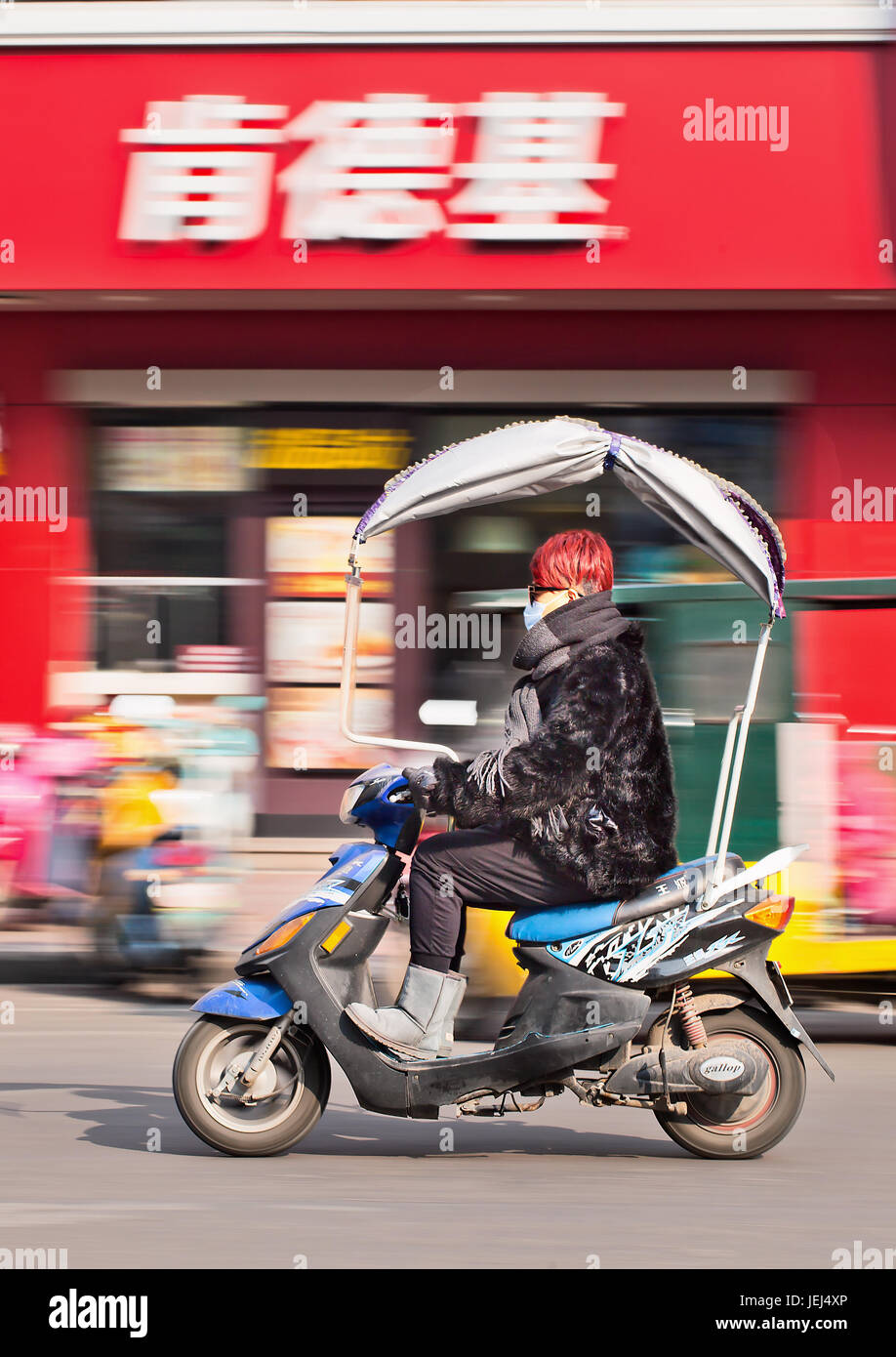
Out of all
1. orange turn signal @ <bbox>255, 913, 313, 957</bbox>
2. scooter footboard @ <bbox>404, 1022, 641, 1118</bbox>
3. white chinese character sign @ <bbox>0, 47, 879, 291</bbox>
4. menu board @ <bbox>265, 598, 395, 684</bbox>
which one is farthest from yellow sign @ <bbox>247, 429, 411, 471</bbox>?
scooter footboard @ <bbox>404, 1022, 641, 1118</bbox>

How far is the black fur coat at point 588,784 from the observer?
4926mm

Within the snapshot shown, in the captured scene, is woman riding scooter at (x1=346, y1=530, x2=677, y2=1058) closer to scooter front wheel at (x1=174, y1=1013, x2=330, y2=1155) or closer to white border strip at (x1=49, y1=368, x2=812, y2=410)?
scooter front wheel at (x1=174, y1=1013, x2=330, y2=1155)

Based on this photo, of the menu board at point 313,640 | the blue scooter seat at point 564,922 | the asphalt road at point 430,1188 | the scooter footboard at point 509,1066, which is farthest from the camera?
the menu board at point 313,640

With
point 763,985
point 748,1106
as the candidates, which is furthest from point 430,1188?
point 763,985

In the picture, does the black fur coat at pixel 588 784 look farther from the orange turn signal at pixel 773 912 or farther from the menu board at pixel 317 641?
the menu board at pixel 317 641

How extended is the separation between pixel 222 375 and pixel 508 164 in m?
2.56

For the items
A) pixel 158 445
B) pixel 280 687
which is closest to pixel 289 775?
pixel 280 687

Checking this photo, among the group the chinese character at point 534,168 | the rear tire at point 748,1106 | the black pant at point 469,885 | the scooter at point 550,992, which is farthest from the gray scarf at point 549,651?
the chinese character at point 534,168

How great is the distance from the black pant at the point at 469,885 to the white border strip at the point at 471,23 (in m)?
8.25

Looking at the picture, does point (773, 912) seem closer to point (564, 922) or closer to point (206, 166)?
point (564, 922)

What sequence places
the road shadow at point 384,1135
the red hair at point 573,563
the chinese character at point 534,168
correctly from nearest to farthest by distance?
the red hair at point 573,563 < the road shadow at point 384,1135 < the chinese character at point 534,168

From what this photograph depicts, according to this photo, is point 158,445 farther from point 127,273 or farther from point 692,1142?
→ point 692,1142

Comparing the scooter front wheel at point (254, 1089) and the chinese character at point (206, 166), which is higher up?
the chinese character at point (206, 166)

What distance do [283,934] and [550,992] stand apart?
78 cm
